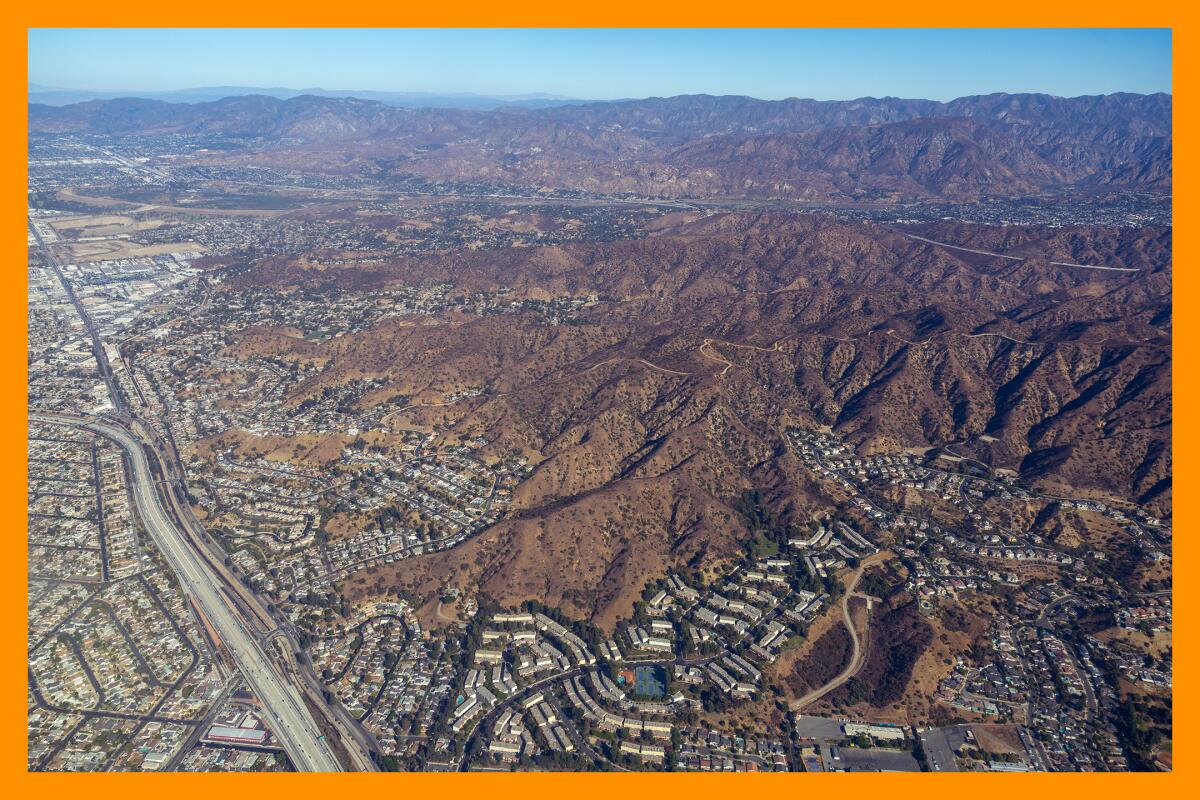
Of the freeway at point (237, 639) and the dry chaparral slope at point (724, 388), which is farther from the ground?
the dry chaparral slope at point (724, 388)

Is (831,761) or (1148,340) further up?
(1148,340)

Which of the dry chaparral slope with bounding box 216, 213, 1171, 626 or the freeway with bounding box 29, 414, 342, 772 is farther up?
the dry chaparral slope with bounding box 216, 213, 1171, 626

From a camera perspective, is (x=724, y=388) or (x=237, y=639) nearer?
(x=237, y=639)

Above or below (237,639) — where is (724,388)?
above

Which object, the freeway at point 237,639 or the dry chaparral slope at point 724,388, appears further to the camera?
the dry chaparral slope at point 724,388

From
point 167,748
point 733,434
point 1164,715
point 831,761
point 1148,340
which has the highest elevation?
point 1148,340

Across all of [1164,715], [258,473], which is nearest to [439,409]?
[258,473]

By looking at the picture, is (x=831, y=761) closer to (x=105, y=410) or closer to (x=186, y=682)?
(x=186, y=682)

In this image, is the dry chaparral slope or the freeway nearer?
the freeway
